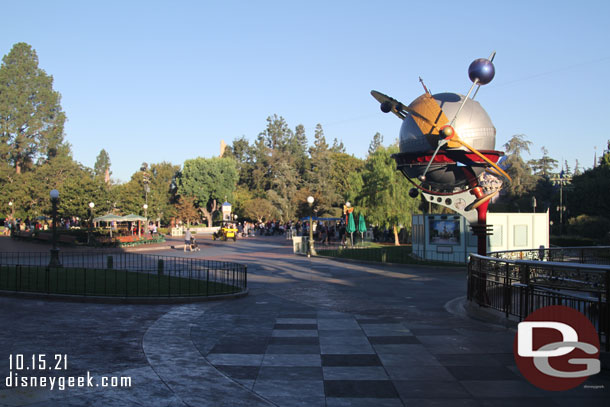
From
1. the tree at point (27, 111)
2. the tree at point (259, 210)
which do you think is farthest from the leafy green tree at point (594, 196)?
the tree at point (27, 111)

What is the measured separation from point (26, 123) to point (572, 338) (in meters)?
89.5

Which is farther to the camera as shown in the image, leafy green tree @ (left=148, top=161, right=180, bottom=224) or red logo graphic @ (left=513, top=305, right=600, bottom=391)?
leafy green tree @ (left=148, top=161, right=180, bottom=224)

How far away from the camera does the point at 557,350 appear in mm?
7598

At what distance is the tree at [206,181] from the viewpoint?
85.4m

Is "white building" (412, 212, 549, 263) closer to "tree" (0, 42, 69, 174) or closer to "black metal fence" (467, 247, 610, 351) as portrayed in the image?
"black metal fence" (467, 247, 610, 351)

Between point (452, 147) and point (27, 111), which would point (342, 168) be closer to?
point (27, 111)

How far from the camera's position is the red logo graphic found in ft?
23.8

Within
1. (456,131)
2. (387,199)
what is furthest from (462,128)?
(387,199)

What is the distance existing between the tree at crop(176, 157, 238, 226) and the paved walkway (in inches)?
2846

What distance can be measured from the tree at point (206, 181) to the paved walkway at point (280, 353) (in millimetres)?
72293

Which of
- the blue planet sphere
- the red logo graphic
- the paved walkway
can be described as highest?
the blue planet sphere

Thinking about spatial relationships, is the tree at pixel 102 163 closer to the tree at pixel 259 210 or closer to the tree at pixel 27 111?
the tree at pixel 27 111

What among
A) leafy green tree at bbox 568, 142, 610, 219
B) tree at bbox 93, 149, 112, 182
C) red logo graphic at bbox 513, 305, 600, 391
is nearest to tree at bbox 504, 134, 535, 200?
leafy green tree at bbox 568, 142, 610, 219

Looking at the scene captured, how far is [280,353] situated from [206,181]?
7829 cm
